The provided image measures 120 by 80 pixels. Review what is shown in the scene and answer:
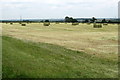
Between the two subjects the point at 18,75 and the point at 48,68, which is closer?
the point at 18,75

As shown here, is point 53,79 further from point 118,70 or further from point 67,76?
point 118,70

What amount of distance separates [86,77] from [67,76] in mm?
952

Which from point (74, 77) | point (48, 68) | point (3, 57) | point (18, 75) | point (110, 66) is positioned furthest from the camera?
point (110, 66)

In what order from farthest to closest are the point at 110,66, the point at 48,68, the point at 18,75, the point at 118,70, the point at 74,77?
the point at 110,66, the point at 118,70, the point at 48,68, the point at 74,77, the point at 18,75

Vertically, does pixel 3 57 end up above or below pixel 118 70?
above

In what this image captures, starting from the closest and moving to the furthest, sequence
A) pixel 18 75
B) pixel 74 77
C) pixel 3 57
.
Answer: pixel 18 75
pixel 74 77
pixel 3 57

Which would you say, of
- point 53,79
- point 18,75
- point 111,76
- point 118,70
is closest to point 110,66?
point 118,70

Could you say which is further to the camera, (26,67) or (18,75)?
(26,67)

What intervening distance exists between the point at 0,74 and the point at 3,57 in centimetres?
244

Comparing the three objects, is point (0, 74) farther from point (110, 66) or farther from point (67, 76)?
point (110, 66)

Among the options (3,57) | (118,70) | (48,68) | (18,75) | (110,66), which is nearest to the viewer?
(18,75)

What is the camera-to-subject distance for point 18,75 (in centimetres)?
1027

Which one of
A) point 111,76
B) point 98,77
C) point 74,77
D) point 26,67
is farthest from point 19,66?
point 111,76

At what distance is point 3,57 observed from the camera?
1286 cm
